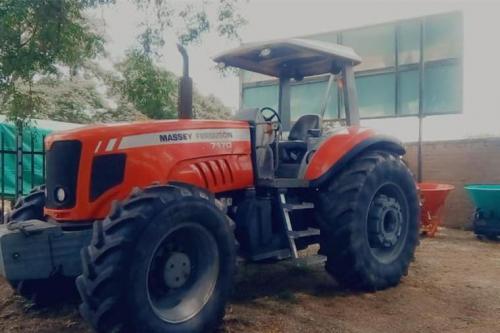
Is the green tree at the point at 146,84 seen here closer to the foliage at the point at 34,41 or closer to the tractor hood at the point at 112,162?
the foliage at the point at 34,41

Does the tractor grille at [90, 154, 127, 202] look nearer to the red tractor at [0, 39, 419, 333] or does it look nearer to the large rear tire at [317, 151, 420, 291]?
the red tractor at [0, 39, 419, 333]

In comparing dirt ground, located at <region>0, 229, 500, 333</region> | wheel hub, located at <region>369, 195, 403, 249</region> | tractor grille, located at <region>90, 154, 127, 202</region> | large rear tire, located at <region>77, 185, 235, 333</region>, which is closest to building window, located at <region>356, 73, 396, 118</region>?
dirt ground, located at <region>0, 229, 500, 333</region>

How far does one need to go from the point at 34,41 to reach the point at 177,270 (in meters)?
4.80

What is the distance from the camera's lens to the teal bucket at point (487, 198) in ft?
24.4

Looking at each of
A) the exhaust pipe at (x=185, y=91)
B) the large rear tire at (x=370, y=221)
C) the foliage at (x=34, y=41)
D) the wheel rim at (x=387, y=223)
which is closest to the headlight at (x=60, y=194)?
the exhaust pipe at (x=185, y=91)

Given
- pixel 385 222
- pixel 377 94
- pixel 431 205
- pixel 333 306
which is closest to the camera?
pixel 333 306

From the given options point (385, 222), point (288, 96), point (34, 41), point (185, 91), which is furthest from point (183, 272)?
point (34, 41)

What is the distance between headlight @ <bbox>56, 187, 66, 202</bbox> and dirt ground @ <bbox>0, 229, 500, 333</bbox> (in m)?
0.89

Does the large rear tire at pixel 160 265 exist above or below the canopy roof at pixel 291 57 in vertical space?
below

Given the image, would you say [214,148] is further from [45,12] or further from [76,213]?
[45,12]

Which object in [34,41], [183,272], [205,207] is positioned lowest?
[183,272]

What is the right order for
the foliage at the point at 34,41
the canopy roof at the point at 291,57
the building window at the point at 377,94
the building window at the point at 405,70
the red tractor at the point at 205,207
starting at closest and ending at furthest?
the red tractor at the point at 205,207 → the canopy roof at the point at 291,57 → the foliage at the point at 34,41 → the building window at the point at 405,70 → the building window at the point at 377,94

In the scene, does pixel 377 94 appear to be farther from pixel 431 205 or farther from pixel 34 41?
pixel 34 41

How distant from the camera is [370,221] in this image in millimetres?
4641
